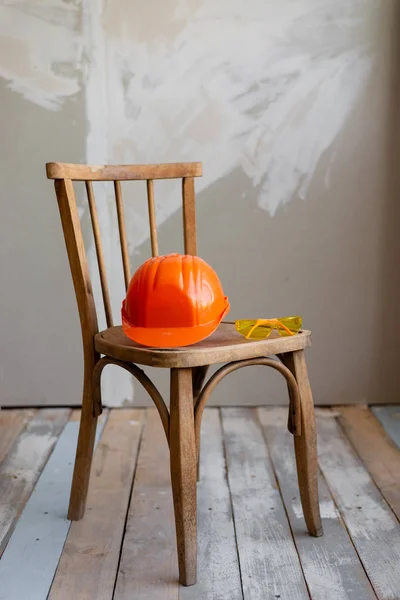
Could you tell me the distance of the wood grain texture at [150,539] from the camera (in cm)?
123

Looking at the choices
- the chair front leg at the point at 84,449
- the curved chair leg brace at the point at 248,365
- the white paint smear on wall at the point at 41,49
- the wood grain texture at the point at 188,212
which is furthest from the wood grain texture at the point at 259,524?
the white paint smear on wall at the point at 41,49

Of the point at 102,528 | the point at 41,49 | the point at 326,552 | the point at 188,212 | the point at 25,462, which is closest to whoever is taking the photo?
the point at 326,552

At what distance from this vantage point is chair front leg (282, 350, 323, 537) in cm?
137

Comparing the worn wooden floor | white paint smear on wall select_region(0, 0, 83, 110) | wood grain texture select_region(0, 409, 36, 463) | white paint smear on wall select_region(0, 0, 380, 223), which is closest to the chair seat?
the worn wooden floor

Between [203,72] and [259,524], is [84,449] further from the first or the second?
[203,72]

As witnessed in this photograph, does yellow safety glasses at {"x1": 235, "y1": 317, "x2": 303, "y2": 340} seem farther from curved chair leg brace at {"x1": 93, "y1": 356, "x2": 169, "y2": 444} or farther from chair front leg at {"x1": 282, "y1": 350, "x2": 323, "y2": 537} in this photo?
curved chair leg brace at {"x1": 93, "y1": 356, "x2": 169, "y2": 444}

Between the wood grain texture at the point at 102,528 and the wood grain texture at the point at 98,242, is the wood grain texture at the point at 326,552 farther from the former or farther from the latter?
the wood grain texture at the point at 98,242

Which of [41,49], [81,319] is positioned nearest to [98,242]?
[81,319]

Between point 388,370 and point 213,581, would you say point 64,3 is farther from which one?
point 213,581

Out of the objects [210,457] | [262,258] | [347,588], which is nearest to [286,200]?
[262,258]

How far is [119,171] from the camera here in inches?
60.2

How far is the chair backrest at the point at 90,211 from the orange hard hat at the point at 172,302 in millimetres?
148

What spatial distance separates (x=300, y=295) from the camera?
224 cm

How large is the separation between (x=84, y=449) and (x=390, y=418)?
3.62 feet
